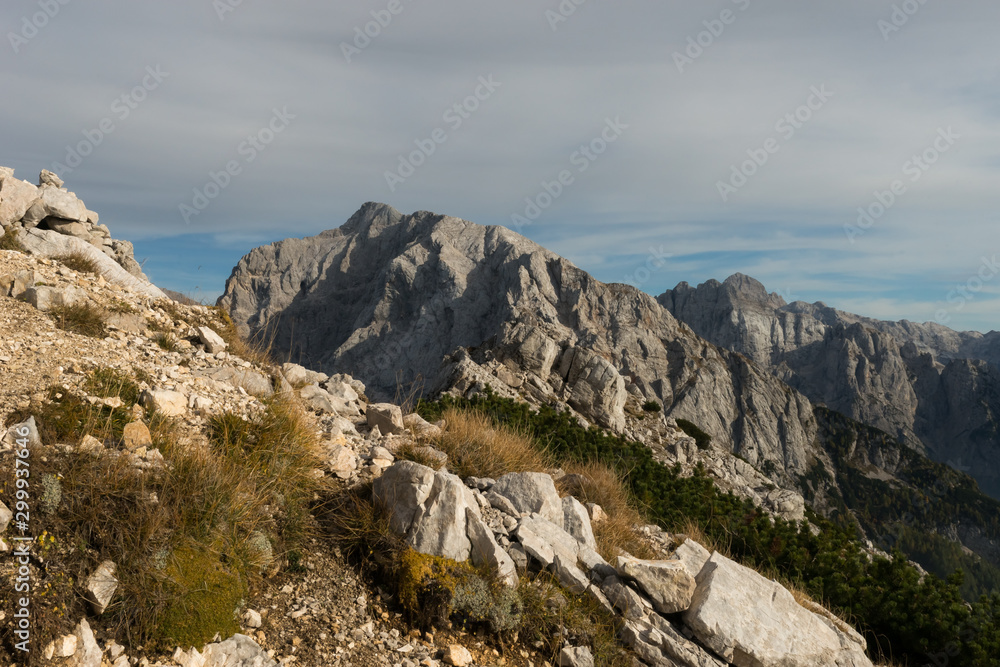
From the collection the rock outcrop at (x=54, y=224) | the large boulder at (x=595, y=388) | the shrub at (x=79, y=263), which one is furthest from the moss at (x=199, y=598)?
the large boulder at (x=595, y=388)

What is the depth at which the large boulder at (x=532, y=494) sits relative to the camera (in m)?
6.71

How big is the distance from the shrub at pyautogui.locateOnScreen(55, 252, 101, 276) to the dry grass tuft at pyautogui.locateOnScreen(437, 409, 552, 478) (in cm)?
791

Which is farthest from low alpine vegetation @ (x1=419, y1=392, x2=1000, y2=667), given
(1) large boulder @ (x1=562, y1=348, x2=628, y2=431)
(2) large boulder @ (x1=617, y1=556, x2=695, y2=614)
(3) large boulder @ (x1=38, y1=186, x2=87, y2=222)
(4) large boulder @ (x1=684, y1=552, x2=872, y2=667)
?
(1) large boulder @ (x1=562, y1=348, x2=628, y2=431)

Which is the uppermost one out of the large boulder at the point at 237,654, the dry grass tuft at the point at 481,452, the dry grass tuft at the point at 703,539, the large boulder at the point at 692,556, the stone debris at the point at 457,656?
the dry grass tuft at the point at 481,452

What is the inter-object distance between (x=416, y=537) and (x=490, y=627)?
1.07 metres

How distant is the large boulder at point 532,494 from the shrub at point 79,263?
9.34m

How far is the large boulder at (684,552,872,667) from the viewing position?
17.5ft

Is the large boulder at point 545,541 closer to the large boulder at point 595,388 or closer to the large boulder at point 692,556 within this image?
the large boulder at point 692,556

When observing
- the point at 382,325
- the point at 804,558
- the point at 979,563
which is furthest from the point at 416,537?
the point at 979,563

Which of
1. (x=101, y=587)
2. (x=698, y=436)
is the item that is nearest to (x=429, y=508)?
(x=101, y=587)

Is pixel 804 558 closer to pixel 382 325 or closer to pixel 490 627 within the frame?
pixel 490 627

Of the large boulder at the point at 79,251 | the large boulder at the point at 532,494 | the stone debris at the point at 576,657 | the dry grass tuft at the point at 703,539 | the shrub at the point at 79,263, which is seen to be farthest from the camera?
the large boulder at the point at 79,251

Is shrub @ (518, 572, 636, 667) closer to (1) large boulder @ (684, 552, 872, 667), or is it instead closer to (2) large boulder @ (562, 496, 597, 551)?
(1) large boulder @ (684, 552, 872, 667)

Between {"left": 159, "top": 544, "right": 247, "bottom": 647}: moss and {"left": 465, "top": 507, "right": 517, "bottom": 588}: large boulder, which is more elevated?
{"left": 465, "top": 507, "right": 517, "bottom": 588}: large boulder
